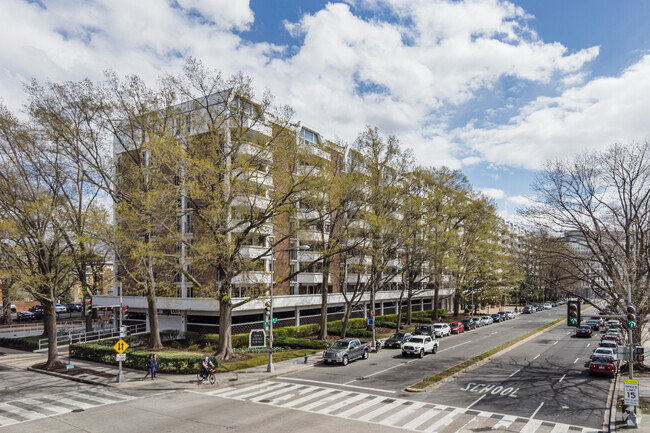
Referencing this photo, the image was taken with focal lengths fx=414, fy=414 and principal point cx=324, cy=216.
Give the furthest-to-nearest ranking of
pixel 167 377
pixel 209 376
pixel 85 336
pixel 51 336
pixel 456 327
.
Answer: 1. pixel 456 327
2. pixel 85 336
3. pixel 51 336
4. pixel 167 377
5. pixel 209 376

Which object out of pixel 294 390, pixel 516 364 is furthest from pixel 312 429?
pixel 516 364

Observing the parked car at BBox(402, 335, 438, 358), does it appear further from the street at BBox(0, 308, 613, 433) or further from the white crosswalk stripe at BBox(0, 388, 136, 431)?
the white crosswalk stripe at BBox(0, 388, 136, 431)

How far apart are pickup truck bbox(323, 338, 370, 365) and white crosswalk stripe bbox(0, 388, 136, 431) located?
13.8 metres

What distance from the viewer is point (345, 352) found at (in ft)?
101

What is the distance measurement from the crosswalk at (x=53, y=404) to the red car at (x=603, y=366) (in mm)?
27566

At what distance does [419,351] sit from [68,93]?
3201 cm

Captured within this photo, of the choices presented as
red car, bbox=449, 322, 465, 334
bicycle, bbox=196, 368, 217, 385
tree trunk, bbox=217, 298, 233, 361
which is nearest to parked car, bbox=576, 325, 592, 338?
red car, bbox=449, 322, 465, 334

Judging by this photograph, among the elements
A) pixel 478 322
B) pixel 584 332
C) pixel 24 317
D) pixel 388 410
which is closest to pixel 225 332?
pixel 388 410

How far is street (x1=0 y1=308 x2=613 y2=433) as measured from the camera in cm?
1669

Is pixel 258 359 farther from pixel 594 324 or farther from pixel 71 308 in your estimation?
pixel 71 308

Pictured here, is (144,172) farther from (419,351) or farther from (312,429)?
(419,351)

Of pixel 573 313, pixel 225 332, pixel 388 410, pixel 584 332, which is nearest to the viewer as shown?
pixel 388 410

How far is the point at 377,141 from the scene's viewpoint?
130 feet

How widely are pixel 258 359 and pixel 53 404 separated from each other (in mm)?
13897
